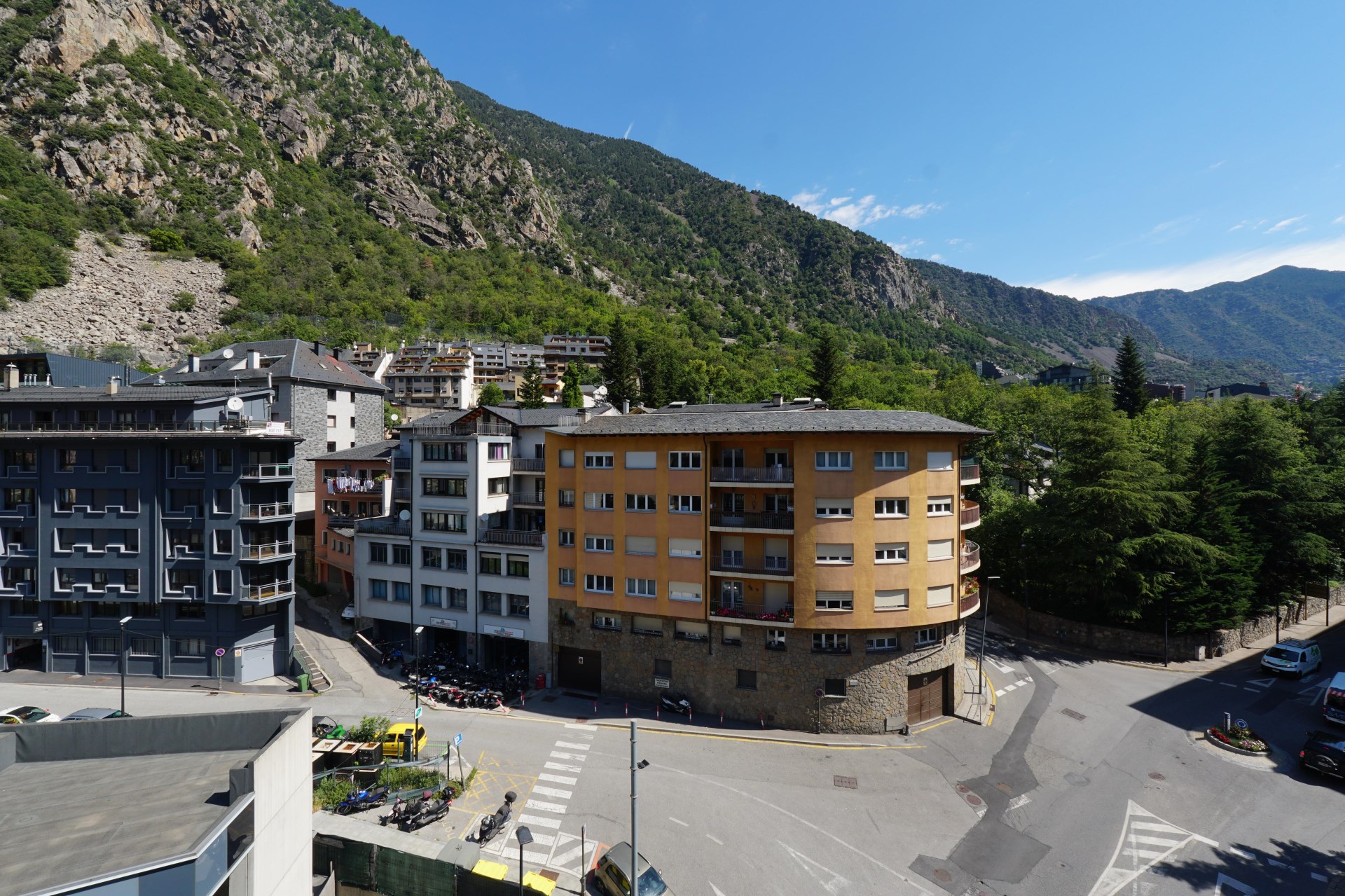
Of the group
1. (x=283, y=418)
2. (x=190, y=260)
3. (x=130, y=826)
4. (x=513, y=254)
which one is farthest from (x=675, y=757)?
(x=513, y=254)

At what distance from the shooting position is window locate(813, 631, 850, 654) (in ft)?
102

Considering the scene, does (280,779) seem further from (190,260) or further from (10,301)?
(190,260)

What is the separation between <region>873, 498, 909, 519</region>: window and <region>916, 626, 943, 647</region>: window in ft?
21.3

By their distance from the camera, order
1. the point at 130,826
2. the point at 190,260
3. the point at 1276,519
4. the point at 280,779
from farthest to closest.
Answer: the point at 190,260 → the point at 1276,519 → the point at 280,779 → the point at 130,826

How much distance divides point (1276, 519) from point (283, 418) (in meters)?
82.0

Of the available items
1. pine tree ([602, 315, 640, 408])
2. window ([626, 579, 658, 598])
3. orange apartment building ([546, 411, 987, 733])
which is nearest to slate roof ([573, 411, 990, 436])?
orange apartment building ([546, 411, 987, 733])

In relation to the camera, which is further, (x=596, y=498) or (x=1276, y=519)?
(x=1276, y=519)

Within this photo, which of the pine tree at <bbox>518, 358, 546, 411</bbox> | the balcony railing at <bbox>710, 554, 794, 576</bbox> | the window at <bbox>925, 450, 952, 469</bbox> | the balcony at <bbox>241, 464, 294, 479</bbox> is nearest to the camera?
the window at <bbox>925, 450, 952, 469</bbox>

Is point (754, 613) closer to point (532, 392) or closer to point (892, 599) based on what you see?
point (892, 599)

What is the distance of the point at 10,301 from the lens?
102 metres

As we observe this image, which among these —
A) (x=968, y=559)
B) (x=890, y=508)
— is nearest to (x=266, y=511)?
(x=890, y=508)

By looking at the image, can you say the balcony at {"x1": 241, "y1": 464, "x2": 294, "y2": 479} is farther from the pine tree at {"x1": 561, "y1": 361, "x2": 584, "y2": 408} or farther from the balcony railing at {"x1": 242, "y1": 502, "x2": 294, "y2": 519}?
the pine tree at {"x1": 561, "y1": 361, "x2": 584, "y2": 408}

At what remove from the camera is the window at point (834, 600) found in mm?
30641

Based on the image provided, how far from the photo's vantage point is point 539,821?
2334 centimetres
